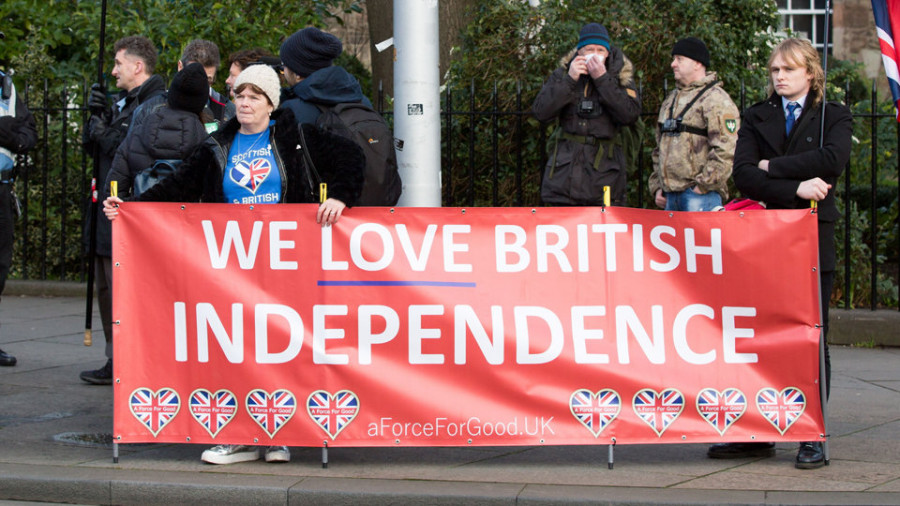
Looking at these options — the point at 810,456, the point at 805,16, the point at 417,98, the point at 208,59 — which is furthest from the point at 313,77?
the point at 805,16

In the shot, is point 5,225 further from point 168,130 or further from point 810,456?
point 810,456

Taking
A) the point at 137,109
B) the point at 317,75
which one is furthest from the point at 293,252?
the point at 137,109

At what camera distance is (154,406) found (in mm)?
5398

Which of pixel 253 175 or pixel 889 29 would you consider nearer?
pixel 253 175

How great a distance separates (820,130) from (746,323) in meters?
0.95

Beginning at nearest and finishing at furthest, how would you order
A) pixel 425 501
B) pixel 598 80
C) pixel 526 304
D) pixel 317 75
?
1. pixel 425 501
2. pixel 526 304
3. pixel 317 75
4. pixel 598 80

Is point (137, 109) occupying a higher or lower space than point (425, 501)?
higher

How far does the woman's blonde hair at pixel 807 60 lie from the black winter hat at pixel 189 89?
3020 mm

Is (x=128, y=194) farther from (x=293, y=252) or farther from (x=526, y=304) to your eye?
(x=526, y=304)

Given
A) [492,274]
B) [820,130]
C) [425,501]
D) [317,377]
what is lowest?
[425,501]

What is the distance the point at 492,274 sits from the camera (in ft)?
17.5

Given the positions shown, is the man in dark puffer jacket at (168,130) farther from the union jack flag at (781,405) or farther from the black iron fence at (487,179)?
the union jack flag at (781,405)

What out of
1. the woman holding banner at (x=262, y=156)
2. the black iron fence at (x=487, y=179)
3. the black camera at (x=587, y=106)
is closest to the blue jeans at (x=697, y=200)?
the black iron fence at (x=487, y=179)

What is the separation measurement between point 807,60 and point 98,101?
3.93m
